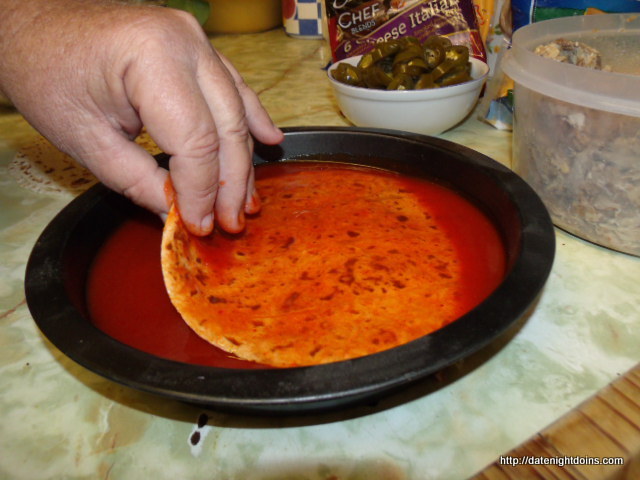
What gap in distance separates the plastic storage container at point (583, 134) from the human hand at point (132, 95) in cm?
53

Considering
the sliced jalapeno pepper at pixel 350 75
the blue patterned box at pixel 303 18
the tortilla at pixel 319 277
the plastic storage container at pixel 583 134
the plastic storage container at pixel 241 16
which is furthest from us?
the plastic storage container at pixel 241 16

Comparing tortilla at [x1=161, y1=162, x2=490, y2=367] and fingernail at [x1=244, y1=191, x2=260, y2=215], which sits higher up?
fingernail at [x1=244, y1=191, x2=260, y2=215]

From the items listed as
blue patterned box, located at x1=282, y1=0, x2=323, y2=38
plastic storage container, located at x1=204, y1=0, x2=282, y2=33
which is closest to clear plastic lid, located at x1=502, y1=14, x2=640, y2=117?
blue patterned box, located at x1=282, y1=0, x2=323, y2=38

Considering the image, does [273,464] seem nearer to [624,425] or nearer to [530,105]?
[624,425]

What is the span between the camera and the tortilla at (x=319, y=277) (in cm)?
71

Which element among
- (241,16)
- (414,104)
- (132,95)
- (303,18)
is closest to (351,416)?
(132,95)

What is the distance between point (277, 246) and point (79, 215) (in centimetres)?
33

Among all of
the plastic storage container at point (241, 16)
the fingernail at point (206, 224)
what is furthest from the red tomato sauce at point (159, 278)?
the plastic storage container at point (241, 16)

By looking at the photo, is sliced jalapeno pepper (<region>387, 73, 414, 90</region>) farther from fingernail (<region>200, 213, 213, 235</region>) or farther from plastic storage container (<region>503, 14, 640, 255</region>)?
fingernail (<region>200, 213, 213, 235</region>)

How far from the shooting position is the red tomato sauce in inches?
28.6

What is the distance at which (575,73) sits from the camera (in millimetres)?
833

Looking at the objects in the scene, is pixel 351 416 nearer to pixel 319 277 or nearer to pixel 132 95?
pixel 319 277

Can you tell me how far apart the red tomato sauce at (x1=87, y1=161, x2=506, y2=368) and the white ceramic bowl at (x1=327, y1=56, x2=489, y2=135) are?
331 millimetres

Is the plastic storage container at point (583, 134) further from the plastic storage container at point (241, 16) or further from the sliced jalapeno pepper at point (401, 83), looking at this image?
the plastic storage container at point (241, 16)
